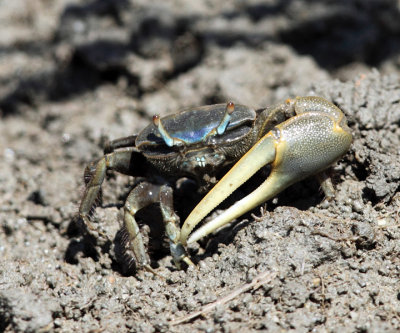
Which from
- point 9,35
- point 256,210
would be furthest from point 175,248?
point 9,35

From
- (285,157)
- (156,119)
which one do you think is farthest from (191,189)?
(285,157)

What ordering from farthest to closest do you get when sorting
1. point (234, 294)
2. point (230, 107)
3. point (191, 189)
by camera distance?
point (191, 189) < point (230, 107) < point (234, 294)

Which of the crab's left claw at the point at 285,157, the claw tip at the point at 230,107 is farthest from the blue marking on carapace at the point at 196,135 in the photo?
the crab's left claw at the point at 285,157

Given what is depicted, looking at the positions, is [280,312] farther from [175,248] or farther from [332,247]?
[175,248]

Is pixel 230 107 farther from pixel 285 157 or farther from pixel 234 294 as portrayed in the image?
pixel 234 294

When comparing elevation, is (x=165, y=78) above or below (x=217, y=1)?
below

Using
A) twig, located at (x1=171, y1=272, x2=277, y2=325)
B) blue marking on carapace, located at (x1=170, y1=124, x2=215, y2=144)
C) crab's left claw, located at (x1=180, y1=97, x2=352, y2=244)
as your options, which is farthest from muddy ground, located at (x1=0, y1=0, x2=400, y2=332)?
blue marking on carapace, located at (x1=170, y1=124, x2=215, y2=144)
